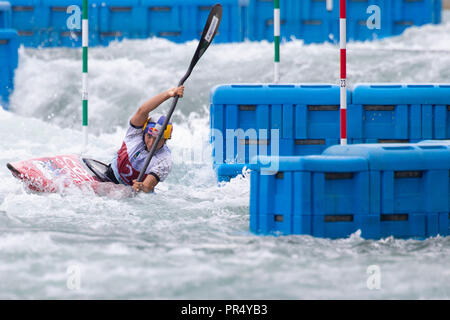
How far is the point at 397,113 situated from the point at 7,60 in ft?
21.1

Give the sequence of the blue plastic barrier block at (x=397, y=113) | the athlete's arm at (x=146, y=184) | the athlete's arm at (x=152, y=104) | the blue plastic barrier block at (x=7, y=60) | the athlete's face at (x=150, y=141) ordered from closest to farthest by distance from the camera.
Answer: the athlete's arm at (x=152, y=104) < the athlete's arm at (x=146, y=184) < the athlete's face at (x=150, y=141) < the blue plastic barrier block at (x=397, y=113) < the blue plastic barrier block at (x=7, y=60)

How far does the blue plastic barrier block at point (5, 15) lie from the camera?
43.8 ft

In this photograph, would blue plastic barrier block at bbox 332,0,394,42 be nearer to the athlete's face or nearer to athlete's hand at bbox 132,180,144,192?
the athlete's face

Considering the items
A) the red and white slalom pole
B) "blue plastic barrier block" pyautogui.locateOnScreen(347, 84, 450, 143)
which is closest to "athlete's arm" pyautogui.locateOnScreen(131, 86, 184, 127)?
the red and white slalom pole

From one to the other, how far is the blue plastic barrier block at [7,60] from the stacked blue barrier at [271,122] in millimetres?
5197

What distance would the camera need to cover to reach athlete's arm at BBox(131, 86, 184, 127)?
6.69 m

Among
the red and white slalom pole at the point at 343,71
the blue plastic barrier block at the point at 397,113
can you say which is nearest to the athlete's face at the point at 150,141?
the red and white slalom pole at the point at 343,71

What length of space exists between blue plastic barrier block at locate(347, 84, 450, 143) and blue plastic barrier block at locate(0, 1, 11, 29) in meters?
7.39

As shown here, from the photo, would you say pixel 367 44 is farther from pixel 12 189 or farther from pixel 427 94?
pixel 12 189

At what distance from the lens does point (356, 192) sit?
5418mm

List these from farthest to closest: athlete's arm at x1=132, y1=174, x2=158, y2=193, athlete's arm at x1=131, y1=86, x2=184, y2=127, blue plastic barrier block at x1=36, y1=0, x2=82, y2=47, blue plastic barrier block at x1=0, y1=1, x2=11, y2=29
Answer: blue plastic barrier block at x1=36, y1=0, x2=82, y2=47 < blue plastic barrier block at x1=0, y1=1, x2=11, y2=29 < athlete's arm at x1=132, y1=174, x2=158, y2=193 < athlete's arm at x1=131, y1=86, x2=184, y2=127

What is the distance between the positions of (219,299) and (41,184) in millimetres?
2923

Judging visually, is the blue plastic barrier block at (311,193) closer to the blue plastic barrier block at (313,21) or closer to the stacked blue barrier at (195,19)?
the stacked blue barrier at (195,19)
